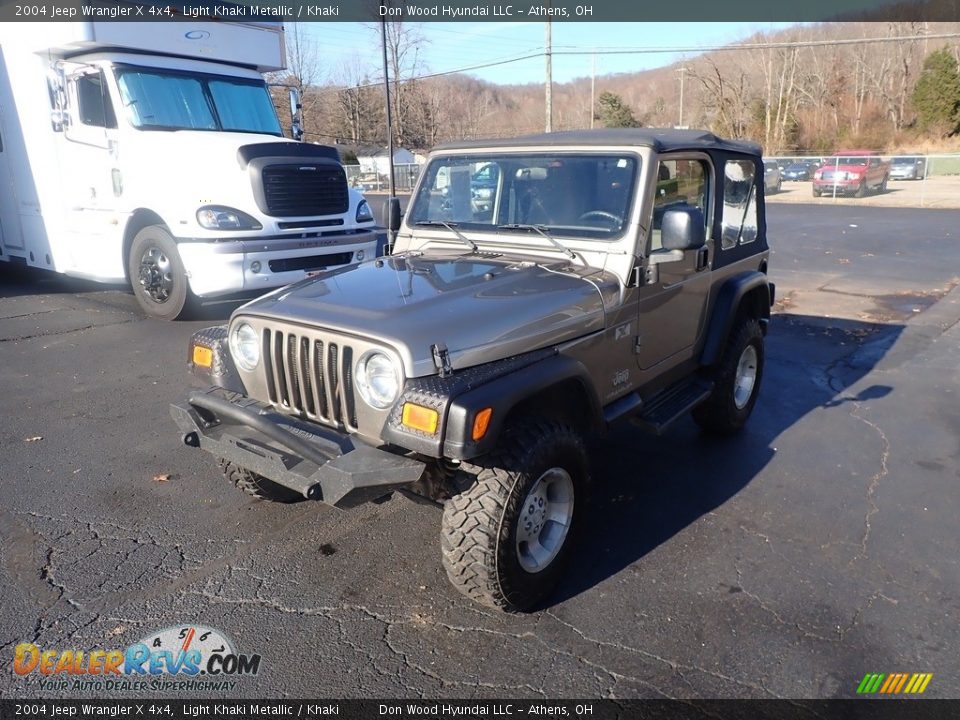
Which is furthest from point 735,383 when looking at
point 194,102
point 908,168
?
point 908,168

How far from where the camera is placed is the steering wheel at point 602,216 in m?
3.74

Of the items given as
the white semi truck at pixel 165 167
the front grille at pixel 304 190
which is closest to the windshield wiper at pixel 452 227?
the white semi truck at pixel 165 167

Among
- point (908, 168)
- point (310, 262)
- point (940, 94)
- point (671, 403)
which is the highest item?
point (940, 94)

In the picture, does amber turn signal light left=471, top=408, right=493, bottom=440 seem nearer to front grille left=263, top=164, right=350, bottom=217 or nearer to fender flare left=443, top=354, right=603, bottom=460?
fender flare left=443, top=354, right=603, bottom=460

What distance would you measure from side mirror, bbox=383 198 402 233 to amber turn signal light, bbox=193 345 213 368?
5.52 feet

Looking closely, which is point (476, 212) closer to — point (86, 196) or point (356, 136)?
point (86, 196)

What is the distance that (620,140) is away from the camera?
3.84 m

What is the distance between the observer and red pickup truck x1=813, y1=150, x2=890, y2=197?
2978 cm

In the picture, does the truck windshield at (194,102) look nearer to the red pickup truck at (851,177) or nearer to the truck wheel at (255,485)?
the truck wheel at (255,485)

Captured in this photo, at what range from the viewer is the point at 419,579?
339cm

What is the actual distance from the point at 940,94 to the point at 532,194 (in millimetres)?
56538

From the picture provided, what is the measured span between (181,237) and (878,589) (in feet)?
23.2

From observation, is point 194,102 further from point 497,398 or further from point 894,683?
point 894,683

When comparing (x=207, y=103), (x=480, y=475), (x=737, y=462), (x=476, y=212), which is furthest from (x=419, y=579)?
(x=207, y=103)
